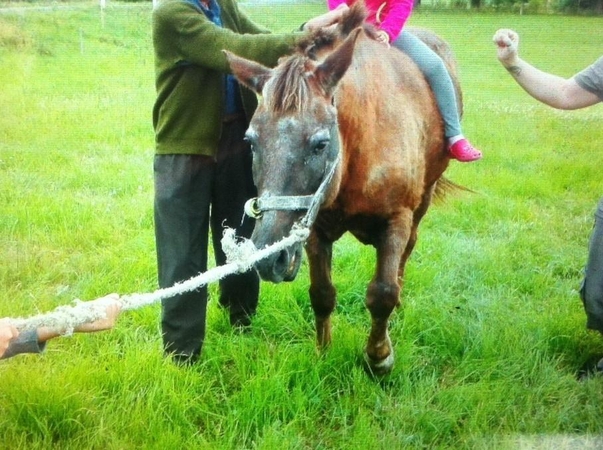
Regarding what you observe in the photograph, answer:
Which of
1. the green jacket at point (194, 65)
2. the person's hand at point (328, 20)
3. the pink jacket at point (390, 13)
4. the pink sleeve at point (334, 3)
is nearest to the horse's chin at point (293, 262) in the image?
the green jacket at point (194, 65)

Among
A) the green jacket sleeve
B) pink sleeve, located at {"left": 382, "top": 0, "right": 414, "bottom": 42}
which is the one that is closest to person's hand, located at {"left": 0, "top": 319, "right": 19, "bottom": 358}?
the green jacket sleeve

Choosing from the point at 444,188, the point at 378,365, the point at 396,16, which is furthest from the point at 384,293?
the point at 444,188

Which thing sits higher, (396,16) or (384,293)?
(396,16)

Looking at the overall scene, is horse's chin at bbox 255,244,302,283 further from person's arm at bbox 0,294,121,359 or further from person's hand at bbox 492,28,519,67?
person's hand at bbox 492,28,519,67

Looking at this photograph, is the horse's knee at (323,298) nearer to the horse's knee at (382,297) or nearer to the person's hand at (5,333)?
the horse's knee at (382,297)

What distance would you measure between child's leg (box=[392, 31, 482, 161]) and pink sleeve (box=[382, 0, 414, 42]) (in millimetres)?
223

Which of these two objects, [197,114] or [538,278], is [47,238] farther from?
[538,278]

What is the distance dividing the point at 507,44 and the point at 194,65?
4.48ft

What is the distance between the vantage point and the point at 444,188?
389 centimetres

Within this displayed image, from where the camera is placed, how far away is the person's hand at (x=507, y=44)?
8.36ft

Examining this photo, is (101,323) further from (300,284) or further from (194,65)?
(300,284)

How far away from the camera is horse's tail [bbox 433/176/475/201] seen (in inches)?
153

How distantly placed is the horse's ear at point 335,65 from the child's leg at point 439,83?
3.82 ft

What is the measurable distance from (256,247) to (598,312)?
5.31ft
